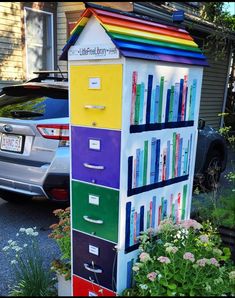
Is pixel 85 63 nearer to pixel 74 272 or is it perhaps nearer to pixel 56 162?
pixel 74 272

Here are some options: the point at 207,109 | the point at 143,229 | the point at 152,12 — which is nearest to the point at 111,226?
the point at 143,229

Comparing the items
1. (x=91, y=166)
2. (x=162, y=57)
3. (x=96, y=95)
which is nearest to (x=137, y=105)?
(x=96, y=95)

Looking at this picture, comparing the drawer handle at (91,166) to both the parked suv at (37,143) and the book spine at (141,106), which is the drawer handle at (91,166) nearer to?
the book spine at (141,106)

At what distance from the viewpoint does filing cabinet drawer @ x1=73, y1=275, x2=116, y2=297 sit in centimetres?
232

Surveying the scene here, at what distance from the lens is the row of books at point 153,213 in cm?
225

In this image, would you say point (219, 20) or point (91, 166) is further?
point (219, 20)

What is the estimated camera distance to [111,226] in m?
2.21

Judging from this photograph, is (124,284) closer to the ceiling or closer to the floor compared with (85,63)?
closer to the floor

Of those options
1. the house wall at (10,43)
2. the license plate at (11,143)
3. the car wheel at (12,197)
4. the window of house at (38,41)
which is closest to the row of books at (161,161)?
the license plate at (11,143)

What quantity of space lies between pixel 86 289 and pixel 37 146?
5.95 ft

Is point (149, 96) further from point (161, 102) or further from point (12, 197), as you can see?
point (12, 197)

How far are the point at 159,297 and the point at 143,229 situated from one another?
1.87 ft

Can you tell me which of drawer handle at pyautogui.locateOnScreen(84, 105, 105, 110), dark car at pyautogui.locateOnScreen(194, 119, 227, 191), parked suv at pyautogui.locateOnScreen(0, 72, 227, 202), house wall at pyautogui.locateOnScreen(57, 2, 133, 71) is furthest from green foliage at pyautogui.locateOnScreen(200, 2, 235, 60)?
drawer handle at pyautogui.locateOnScreen(84, 105, 105, 110)

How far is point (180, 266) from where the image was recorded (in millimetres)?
2078
